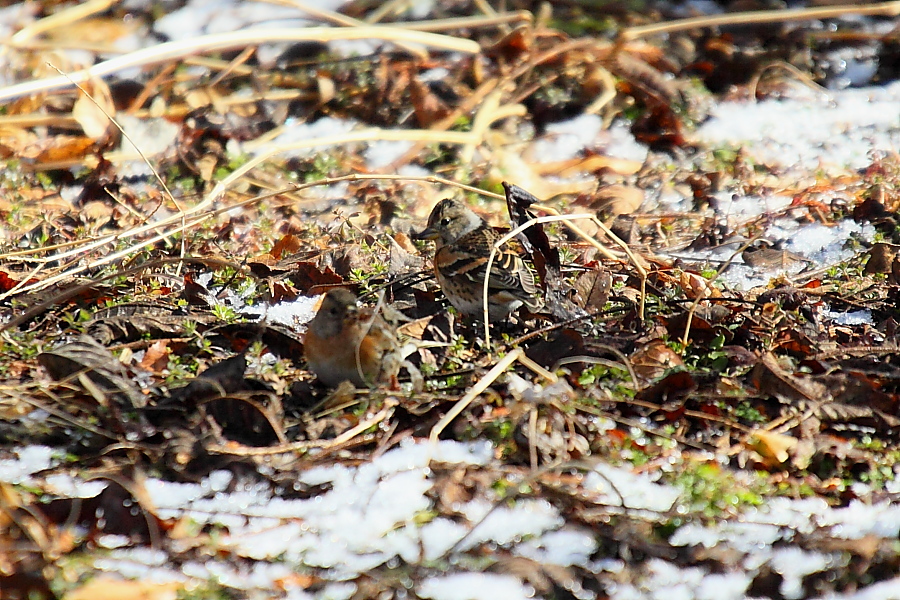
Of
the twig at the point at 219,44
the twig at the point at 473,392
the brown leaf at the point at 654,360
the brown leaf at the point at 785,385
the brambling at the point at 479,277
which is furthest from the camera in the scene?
the twig at the point at 219,44

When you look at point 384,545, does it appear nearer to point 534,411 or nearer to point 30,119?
point 534,411

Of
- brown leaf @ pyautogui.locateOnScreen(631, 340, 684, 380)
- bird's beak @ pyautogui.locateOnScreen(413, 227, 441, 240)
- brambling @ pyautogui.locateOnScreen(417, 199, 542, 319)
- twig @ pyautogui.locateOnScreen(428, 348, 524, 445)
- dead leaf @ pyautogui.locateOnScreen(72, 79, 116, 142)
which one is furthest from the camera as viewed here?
dead leaf @ pyautogui.locateOnScreen(72, 79, 116, 142)

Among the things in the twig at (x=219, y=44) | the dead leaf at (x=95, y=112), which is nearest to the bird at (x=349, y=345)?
the twig at (x=219, y=44)

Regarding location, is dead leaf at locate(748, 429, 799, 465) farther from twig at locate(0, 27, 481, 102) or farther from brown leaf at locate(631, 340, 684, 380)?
twig at locate(0, 27, 481, 102)

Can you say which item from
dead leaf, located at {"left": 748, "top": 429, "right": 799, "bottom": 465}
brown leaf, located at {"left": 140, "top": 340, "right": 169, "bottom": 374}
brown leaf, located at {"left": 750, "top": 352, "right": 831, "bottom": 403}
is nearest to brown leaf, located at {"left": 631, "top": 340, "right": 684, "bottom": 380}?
brown leaf, located at {"left": 750, "top": 352, "right": 831, "bottom": 403}

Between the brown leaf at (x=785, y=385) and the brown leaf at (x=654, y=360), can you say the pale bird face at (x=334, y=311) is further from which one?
the brown leaf at (x=785, y=385)

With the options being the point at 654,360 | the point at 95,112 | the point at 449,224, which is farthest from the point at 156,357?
the point at 95,112

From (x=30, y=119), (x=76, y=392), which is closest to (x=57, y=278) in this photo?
(x=76, y=392)
